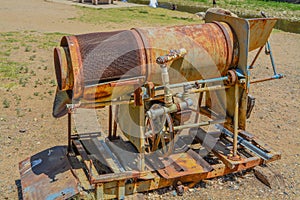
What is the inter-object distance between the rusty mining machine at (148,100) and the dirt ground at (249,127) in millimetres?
243

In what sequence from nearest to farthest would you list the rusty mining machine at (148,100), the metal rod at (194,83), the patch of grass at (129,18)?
1. the rusty mining machine at (148,100)
2. the metal rod at (194,83)
3. the patch of grass at (129,18)

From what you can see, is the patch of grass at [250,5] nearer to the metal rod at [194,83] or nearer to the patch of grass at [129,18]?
the patch of grass at [129,18]

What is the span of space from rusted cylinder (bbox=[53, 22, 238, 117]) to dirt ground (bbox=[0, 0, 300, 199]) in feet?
4.34

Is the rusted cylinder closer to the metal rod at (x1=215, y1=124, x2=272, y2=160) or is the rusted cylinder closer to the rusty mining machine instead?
the rusty mining machine

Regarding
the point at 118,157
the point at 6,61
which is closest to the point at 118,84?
the point at 118,157

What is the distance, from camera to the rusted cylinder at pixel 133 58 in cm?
387

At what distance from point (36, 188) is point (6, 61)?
625cm

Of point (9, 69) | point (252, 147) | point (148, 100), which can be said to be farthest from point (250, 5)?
point (148, 100)

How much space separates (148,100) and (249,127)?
9.01 ft

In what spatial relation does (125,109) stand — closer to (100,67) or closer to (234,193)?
(100,67)

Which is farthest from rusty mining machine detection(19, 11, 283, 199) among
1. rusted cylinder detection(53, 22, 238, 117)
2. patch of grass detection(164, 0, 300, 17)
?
patch of grass detection(164, 0, 300, 17)

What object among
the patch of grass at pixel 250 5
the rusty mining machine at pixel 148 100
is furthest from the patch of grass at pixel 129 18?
the rusty mining machine at pixel 148 100

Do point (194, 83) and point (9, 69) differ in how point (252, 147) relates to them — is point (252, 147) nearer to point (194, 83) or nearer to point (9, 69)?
point (194, 83)

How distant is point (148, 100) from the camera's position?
4.30 meters
